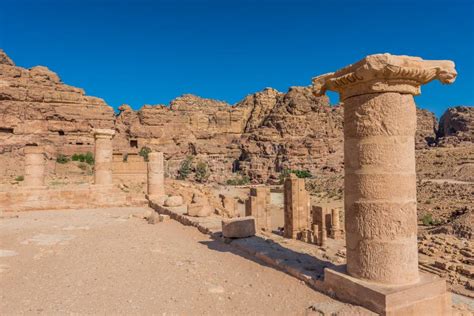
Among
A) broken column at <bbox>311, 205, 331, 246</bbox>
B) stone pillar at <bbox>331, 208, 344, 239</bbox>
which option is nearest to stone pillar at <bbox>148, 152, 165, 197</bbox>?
broken column at <bbox>311, 205, 331, 246</bbox>

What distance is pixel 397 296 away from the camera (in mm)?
3662

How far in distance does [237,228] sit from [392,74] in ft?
14.9

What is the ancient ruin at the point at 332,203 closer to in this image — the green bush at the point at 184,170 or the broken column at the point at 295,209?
the broken column at the point at 295,209

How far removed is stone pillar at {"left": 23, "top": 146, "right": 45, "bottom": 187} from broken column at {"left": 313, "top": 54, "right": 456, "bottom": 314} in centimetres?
1469

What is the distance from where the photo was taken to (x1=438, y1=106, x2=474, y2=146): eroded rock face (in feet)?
209

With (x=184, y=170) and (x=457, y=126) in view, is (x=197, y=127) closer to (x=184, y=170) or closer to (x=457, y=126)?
(x=184, y=170)

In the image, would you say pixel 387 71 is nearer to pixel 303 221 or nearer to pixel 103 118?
pixel 303 221

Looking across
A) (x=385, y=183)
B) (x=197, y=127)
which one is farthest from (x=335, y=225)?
(x=197, y=127)

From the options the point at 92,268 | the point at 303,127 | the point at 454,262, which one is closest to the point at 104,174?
the point at 92,268

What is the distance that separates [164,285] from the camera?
482cm

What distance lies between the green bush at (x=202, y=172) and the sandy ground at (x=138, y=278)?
48.5m

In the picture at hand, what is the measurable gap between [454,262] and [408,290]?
11.5 m

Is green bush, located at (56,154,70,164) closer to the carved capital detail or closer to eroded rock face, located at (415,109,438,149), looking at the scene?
the carved capital detail

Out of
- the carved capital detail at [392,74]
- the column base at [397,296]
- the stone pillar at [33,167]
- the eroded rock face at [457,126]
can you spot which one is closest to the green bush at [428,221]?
the column base at [397,296]
